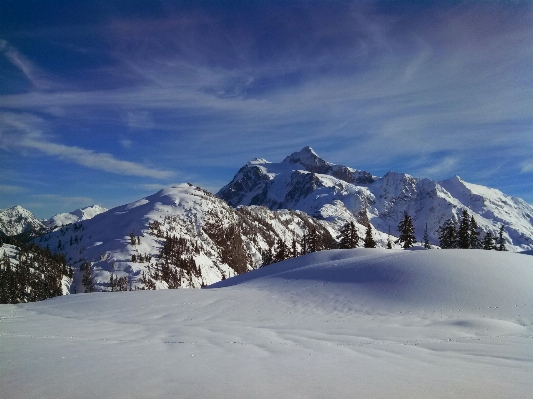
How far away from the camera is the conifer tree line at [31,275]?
11904 cm

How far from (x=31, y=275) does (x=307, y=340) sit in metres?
163

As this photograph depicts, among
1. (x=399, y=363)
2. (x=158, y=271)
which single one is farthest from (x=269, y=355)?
(x=158, y=271)

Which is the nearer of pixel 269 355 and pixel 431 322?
pixel 269 355

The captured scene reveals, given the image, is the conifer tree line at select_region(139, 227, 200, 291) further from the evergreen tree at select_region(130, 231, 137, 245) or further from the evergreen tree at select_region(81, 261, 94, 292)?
the evergreen tree at select_region(81, 261, 94, 292)

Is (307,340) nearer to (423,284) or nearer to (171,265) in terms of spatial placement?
(423,284)

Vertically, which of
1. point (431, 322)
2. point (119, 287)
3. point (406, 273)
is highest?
point (406, 273)

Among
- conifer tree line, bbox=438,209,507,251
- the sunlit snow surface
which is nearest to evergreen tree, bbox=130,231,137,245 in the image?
conifer tree line, bbox=438,209,507,251

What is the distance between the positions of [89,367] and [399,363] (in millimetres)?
6351

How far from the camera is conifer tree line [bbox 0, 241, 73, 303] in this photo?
119044mm

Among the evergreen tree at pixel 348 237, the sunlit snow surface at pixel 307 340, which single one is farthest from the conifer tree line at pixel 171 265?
the sunlit snow surface at pixel 307 340

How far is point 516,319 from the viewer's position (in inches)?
549

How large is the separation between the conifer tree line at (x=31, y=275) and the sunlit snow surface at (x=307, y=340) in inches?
4948

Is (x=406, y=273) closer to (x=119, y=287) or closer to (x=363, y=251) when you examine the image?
(x=363, y=251)

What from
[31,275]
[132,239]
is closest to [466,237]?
[31,275]
